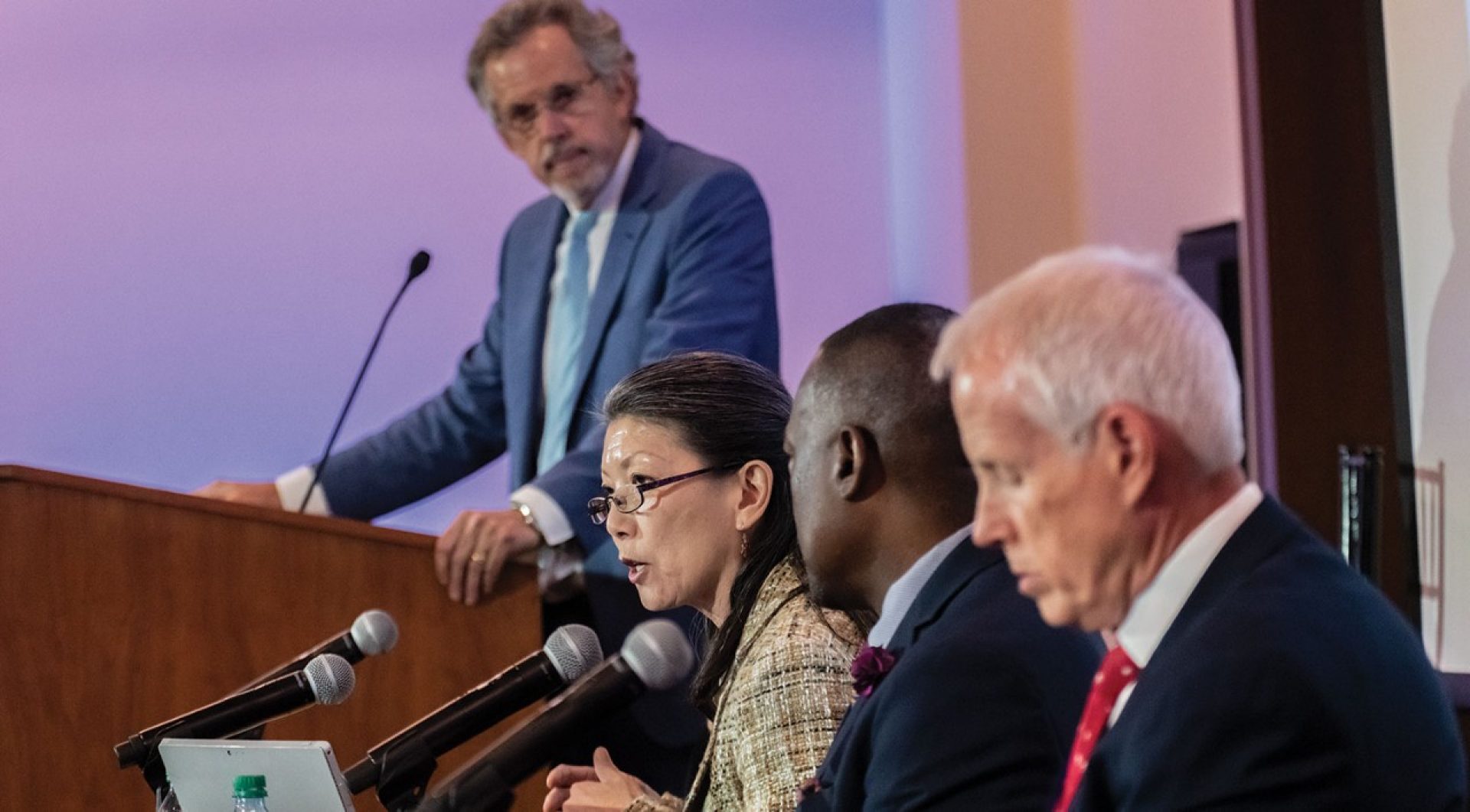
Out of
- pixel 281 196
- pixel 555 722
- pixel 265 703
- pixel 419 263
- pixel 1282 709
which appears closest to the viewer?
pixel 1282 709

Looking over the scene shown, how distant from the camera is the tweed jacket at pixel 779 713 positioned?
209 cm

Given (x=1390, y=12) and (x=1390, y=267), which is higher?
(x=1390, y=12)

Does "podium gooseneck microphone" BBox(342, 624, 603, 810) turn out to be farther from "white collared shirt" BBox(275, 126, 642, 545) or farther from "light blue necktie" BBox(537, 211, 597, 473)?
"white collared shirt" BBox(275, 126, 642, 545)

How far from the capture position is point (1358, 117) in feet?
11.6

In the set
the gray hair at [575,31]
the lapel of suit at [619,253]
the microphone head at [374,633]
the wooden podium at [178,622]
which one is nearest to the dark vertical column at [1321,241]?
the lapel of suit at [619,253]

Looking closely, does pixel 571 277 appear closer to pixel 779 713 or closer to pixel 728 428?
pixel 728 428

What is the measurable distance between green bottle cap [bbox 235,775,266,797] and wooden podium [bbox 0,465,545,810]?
0.93 m

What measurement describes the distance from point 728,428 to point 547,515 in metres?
0.91

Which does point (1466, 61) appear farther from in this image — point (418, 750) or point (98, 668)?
point (98, 668)

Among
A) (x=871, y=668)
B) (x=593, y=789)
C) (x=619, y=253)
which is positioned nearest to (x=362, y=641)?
(x=593, y=789)

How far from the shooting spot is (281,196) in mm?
5816

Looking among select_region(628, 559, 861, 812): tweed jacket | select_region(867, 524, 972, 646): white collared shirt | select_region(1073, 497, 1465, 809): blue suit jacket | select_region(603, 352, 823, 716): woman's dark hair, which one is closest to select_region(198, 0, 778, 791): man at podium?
select_region(603, 352, 823, 716): woman's dark hair

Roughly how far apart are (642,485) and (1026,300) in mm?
1231

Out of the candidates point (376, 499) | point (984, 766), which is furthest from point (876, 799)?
point (376, 499)
